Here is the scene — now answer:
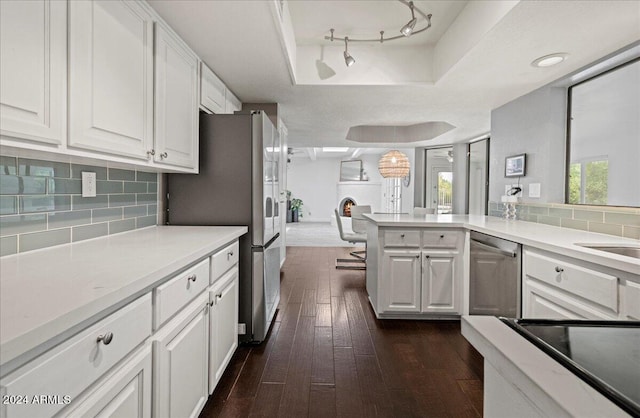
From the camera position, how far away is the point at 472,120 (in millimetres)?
4328

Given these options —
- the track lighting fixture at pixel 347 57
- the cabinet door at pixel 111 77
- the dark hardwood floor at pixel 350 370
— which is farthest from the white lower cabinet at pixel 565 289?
the cabinet door at pixel 111 77

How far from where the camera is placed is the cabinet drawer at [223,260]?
1720 mm

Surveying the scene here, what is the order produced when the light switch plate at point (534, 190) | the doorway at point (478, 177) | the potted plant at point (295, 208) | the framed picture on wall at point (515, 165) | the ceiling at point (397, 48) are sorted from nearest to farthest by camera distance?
the ceiling at point (397, 48) → the light switch plate at point (534, 190) → the framed picture on wall at point (515, 165) → the doorway at point (478, 177) → the potted plant at point (295, 208)

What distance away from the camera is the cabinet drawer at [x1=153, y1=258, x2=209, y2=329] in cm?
113

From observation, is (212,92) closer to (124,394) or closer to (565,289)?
(124,394)

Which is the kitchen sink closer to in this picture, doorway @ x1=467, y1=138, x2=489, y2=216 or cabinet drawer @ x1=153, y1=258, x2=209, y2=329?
cabinet drawer @ x1=153, y1=258, x2=209, y2=329

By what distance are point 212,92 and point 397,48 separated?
67.9 inches

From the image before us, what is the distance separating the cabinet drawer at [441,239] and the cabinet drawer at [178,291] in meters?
1.93

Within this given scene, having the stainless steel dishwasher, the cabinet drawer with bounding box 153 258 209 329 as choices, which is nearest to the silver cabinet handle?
the cabinet drawer with bounding box 153 258 209 329

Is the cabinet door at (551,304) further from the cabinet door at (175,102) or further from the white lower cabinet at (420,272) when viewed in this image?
the cabinet door at (175,102)

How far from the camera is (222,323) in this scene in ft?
6.14

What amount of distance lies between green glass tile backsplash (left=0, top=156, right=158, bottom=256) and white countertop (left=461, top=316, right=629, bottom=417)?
5.28 ft

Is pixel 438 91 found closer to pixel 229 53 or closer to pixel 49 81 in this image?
pixel 229 53

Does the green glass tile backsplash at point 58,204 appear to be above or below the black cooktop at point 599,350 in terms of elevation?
above
